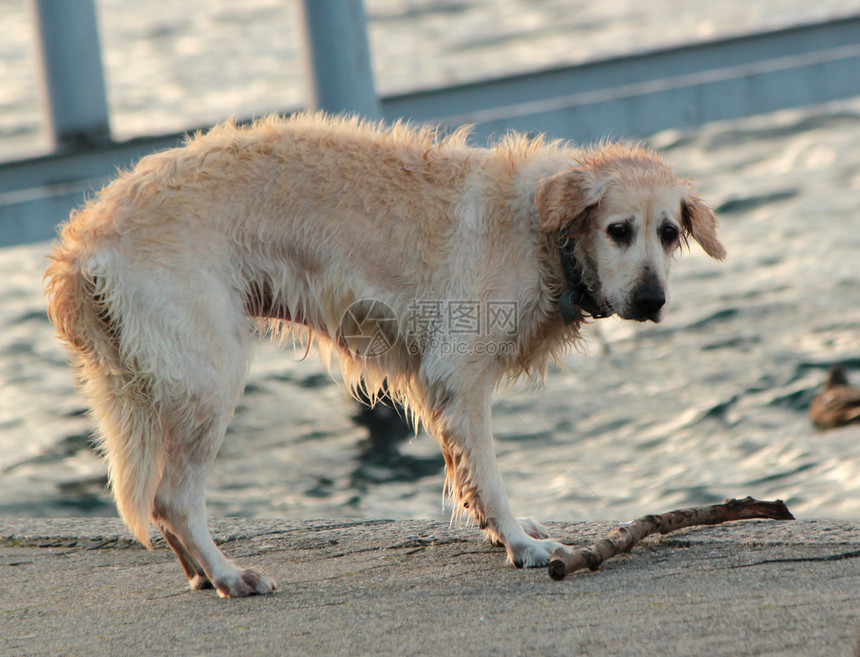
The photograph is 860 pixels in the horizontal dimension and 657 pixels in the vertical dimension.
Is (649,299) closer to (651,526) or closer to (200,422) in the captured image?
(651,526)

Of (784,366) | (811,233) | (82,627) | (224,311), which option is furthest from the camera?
(811,233)

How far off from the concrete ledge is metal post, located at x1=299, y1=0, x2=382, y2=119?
4.71 m

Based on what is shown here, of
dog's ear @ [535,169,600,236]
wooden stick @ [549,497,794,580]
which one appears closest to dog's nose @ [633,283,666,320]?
dog's ear @ [535,169,600,236]

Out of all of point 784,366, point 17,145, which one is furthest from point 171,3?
point 784,366

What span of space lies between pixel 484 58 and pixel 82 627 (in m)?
15.0

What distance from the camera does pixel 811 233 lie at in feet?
49.8

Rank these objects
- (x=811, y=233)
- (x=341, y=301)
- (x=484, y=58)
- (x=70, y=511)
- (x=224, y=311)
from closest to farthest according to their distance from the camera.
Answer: (x=224, y=311) < (x=341, y=301) < (x=70, y=511) < (x=811, y=233) < (x=484, y=58)

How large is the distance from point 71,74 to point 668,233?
6653mm

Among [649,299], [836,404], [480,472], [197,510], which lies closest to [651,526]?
[480,472]

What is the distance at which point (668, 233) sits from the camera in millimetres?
4426

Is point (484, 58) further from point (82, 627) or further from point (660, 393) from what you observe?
point (82, 627)

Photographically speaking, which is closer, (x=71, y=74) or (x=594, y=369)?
(x=71, y=74)

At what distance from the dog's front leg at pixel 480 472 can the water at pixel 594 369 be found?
2.78ft

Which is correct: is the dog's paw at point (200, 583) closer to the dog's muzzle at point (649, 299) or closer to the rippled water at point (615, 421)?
the dog's muzzle at point (649, 299)
